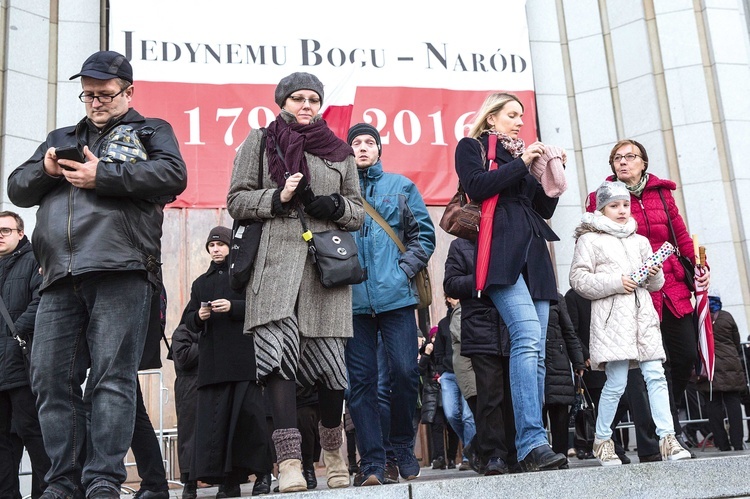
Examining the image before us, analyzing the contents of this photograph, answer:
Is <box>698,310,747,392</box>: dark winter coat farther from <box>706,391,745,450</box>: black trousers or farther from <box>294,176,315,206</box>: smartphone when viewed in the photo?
<box>294,176,315,206</box>: smartphone

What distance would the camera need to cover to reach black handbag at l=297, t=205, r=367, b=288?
489cm

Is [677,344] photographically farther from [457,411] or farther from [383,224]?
[457,411]

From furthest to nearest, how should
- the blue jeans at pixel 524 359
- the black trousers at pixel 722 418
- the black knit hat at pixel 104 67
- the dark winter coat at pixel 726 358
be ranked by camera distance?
the dark winter coat at pixel 726 358 < the black trousers at pixel 722 418 < the blue jeans at pixel 524 359 < the black knit hat at pixel 104 67

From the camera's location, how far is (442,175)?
12.4 meters

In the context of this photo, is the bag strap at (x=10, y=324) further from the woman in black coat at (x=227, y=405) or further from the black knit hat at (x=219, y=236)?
the black knit hat at (x=219, y=236)

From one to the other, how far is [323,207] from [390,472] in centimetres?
187

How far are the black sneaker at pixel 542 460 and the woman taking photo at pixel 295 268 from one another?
1041 millimetres

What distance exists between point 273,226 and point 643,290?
9.27 feet

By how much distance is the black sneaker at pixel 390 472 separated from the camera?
218 inches

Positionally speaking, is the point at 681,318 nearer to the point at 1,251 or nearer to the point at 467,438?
the point at 467,438

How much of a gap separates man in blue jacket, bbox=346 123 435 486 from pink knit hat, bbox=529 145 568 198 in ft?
3.24

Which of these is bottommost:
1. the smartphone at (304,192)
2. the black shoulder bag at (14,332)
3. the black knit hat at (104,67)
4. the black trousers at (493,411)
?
the black trousers at (493,411)

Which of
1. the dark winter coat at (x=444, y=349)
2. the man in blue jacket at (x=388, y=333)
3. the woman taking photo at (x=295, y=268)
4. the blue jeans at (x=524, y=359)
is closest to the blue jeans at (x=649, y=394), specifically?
the blue jeans at (x=524, y=359)

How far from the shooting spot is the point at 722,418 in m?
9.75
